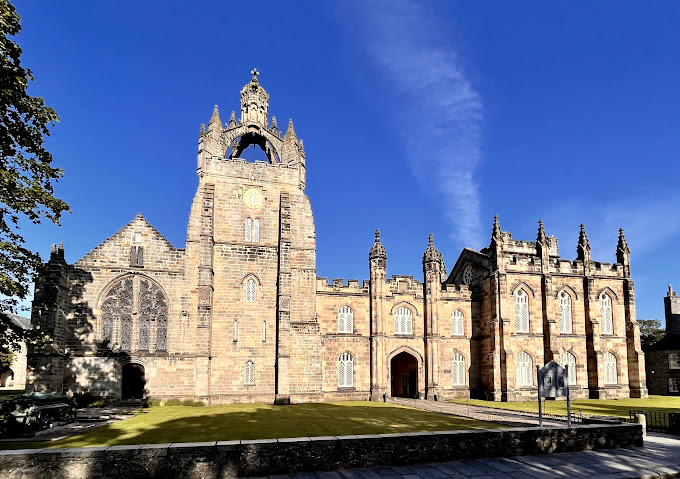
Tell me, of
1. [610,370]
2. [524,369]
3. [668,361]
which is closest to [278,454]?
[524,369]

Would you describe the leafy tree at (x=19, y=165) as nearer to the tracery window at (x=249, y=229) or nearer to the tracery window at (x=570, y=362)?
the tracery window at (x=249, y=229)

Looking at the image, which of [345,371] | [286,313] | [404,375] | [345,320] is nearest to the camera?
[286,313]

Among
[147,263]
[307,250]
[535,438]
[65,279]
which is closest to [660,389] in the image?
[307,250]

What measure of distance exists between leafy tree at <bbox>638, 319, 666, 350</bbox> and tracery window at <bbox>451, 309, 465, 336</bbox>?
33.3 metres

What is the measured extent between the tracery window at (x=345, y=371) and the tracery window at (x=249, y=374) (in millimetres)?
6397

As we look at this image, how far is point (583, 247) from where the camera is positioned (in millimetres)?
39000

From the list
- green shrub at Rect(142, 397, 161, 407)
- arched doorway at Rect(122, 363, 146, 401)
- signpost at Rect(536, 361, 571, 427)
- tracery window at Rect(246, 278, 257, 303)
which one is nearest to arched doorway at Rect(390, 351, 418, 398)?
tracery window at Rect(246, 278, 257, 303)

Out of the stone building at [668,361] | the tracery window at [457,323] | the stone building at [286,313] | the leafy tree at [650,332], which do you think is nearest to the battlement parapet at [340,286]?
the stone building at [286,313]

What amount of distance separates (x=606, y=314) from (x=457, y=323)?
1268 centimetres

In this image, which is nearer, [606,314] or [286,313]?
[286,313]

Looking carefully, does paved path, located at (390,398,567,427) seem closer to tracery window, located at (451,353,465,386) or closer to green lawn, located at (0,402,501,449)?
green lawn, located at (0,402,501,449)

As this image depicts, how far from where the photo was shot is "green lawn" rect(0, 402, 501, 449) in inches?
668

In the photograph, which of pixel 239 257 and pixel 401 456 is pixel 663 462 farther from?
pixel 239 257

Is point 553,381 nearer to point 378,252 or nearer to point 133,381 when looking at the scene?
point 378,252
